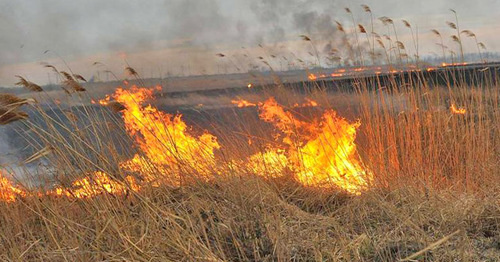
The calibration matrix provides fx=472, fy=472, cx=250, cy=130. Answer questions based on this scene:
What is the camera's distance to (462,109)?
21.2ft

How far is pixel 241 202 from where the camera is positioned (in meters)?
3.63

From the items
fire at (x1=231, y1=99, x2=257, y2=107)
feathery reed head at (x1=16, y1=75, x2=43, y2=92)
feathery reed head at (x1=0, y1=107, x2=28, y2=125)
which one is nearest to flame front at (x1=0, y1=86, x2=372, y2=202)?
fire at (x1=231, y1=99, x2=257, y2=107)

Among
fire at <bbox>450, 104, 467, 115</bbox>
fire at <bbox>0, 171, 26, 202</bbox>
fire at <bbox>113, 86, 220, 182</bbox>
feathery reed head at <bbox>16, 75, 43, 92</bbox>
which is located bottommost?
fire at <bbox>450, 104, 467, 115</bbox>

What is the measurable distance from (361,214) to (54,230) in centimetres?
245

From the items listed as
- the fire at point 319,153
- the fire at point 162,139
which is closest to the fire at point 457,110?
the fire at point 319,153

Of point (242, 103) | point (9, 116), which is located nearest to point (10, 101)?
point (9, 116)

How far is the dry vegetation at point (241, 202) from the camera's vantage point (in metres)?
2.82

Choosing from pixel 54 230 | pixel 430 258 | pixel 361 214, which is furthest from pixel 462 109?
pixel 54 230

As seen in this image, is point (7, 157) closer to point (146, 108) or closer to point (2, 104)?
point (146, 108)

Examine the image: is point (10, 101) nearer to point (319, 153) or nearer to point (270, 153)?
point (270, 153)

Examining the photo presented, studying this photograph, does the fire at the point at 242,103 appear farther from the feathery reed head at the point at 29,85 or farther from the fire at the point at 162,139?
the feathery reed head at the point at 29,85

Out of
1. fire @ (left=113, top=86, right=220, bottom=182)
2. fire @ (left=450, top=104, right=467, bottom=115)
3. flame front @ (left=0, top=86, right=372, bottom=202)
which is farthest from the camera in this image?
fire @ (left=450, top=104, right=467, bottom=115)

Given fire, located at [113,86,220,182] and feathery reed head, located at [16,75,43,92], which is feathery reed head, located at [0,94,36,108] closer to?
feathery reed head, located at [16,75,43,92]

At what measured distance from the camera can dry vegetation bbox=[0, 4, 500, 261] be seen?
2.82 m
